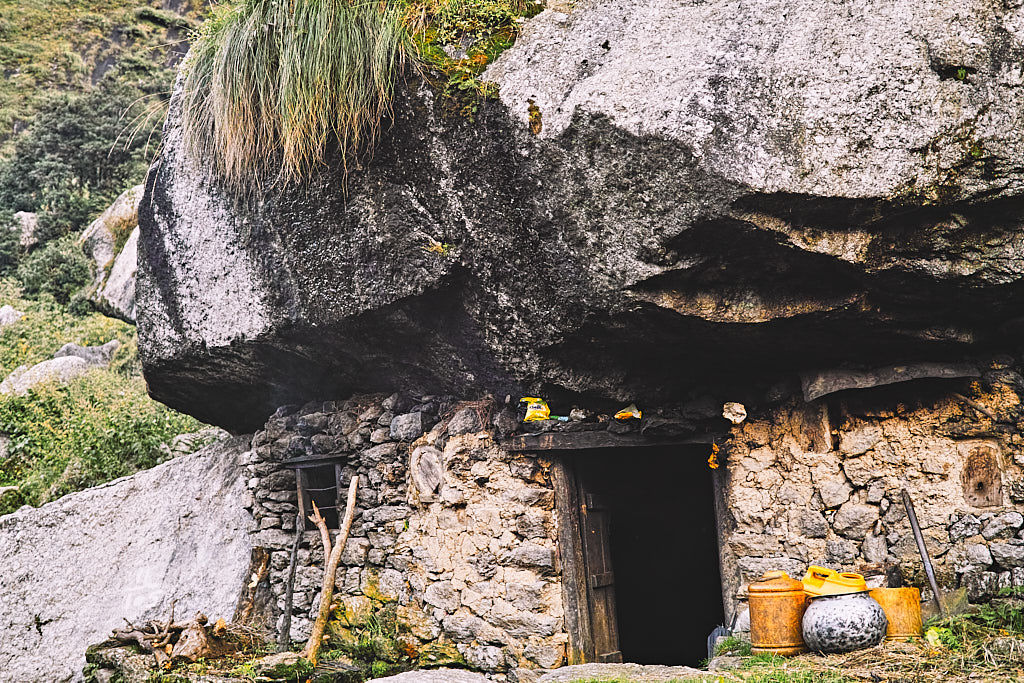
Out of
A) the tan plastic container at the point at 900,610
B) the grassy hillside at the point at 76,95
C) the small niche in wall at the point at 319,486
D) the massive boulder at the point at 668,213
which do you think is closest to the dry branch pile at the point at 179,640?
the small niche in wall at the point at 319,486

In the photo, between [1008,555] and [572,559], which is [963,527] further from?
[572,559]

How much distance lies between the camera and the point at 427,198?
15.1 feet

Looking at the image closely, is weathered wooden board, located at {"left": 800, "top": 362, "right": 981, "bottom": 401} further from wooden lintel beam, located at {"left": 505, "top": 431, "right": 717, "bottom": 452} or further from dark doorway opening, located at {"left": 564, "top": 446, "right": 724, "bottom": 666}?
dark doorway opening, located at {"left": 564, "top": 446, "right": 724, "bottom": 666}

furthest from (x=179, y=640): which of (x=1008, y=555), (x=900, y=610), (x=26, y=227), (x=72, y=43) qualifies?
(x=72, y=43)

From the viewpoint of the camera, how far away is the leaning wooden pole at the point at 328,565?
5.34m

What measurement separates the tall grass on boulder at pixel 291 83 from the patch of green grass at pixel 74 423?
4233 millimetres

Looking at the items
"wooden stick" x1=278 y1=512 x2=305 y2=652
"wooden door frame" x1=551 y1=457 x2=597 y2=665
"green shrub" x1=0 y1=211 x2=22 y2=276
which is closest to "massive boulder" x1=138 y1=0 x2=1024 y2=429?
"wooden door frame" x1=551 y1=457 x2=597 y2=665

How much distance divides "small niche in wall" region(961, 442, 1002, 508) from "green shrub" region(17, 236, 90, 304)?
50.8 feet

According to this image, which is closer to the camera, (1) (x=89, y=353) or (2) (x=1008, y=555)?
(2) (x=1008, y=555)

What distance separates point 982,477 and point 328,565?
148 inches

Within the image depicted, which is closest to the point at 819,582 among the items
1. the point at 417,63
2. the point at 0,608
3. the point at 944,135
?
the point at 944,135

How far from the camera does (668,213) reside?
373 centimetres

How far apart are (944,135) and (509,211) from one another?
1932mm

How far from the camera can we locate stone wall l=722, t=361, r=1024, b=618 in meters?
4.14
